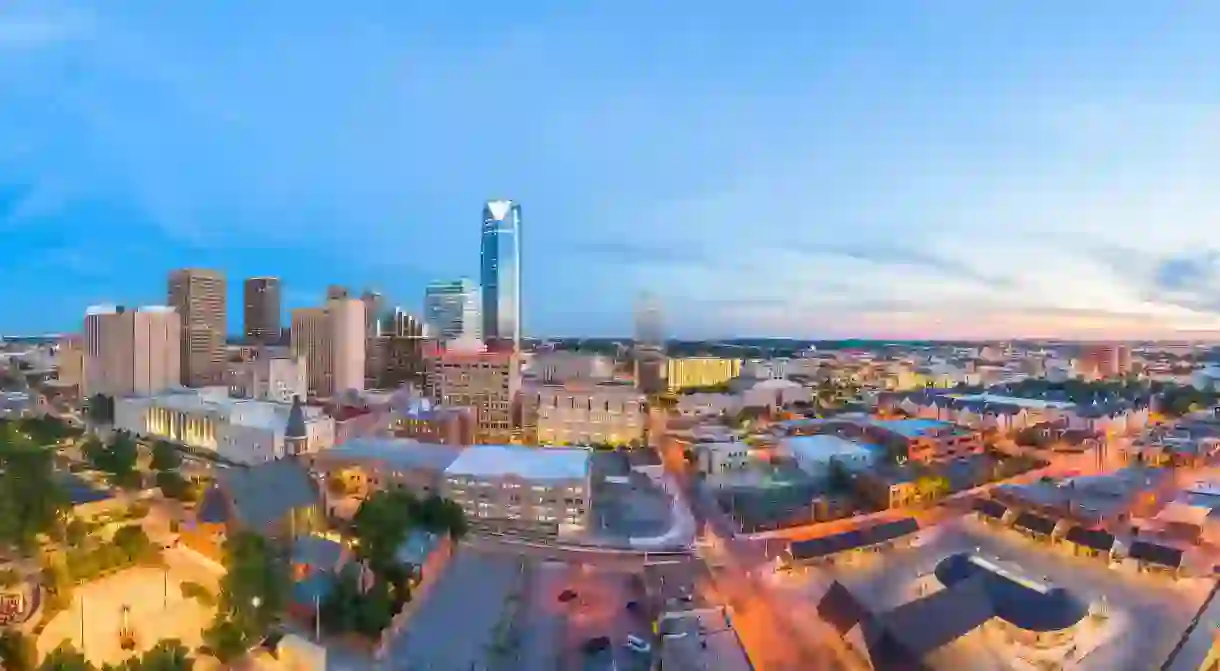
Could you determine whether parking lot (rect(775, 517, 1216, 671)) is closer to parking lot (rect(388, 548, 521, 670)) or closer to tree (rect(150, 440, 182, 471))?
parking lot (rect(388, 548, 521, 670))

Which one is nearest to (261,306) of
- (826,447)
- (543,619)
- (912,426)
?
(826,447)

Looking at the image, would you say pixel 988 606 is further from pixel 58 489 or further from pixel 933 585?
pixel 58 489

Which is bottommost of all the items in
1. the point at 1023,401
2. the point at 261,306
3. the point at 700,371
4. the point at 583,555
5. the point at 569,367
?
the point at 583,555

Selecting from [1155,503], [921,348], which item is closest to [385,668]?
[1155,503]

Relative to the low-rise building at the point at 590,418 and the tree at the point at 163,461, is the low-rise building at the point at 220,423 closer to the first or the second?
the tree at the point at 163,461

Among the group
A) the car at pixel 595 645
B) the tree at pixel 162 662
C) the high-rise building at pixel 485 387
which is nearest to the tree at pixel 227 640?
the tree at pixel 162 662

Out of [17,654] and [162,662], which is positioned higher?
[162,662]

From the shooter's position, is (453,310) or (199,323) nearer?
(199,323)

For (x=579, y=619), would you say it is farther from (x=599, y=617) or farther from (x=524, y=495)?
(x=524, y=495)
